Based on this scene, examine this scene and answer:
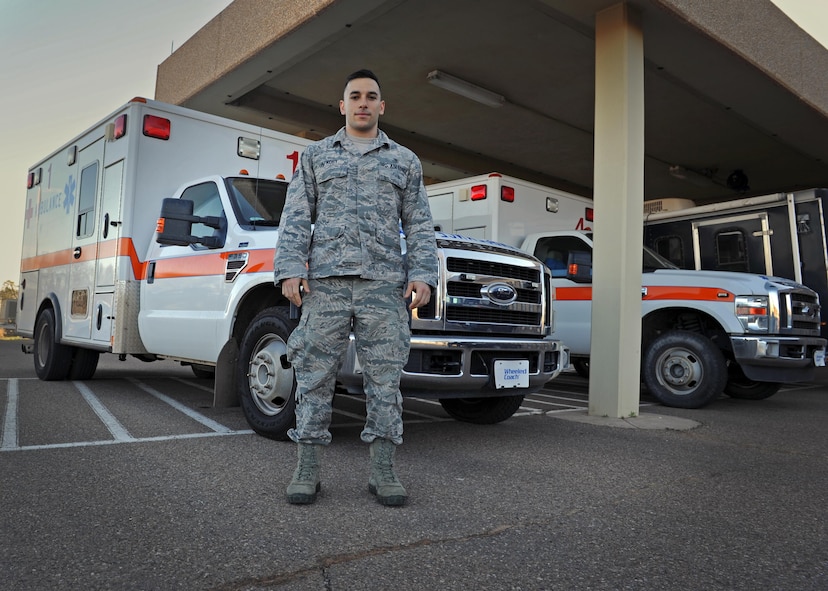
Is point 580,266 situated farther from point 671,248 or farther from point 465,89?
point 465,89

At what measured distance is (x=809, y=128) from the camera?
11.1m

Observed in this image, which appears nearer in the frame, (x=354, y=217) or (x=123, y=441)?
(x=354, y=217)

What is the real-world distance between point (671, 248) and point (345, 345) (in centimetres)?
756

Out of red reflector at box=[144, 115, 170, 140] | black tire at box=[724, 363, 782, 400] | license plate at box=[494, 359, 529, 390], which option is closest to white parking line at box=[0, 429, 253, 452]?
license plate at box=[494, 359, 529, 390]

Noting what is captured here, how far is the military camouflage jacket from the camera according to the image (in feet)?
9.66

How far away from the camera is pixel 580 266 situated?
6.71m

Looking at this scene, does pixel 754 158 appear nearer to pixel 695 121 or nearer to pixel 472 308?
pixel 695 121

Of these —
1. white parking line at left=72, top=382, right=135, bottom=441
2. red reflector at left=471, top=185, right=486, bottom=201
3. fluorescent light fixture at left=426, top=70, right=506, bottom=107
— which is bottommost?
white parking line at left=72, top=382, right=135, bottom=441

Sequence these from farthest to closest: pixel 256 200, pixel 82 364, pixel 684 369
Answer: pixel 82 364
pixel 684 369
pixel 256 200

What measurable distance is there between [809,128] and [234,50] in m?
9.66

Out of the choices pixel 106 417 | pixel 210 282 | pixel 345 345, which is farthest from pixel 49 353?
pixel 345 345

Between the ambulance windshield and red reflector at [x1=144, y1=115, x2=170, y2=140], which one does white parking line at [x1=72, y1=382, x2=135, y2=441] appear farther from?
red reflector at [x1=144, y1=115, x2=170, y2=140]

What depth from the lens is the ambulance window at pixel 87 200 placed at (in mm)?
6551

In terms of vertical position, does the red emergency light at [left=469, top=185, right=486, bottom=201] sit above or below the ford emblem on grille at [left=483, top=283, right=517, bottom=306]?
above
